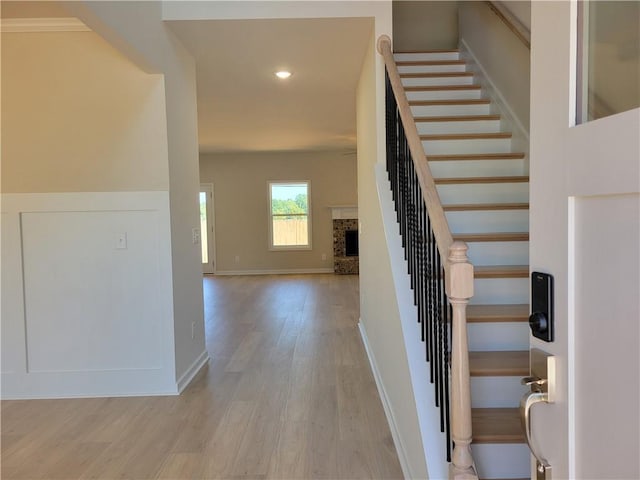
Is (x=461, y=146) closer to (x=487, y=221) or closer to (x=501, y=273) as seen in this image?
(x=487, y=221)

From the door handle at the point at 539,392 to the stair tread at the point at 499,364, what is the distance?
117cm

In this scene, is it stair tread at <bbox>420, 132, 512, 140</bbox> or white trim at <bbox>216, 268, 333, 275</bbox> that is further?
white trim at <bbox>216, 268, 333, 275</bbox>

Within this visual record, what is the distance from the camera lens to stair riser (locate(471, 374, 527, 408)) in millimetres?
1871

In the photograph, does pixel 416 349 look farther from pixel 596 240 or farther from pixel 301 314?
pixel 301 314

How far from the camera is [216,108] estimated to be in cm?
524

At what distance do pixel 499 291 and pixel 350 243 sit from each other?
700 cm

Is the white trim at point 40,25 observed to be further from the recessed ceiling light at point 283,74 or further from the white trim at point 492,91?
the white trim at point 492,91

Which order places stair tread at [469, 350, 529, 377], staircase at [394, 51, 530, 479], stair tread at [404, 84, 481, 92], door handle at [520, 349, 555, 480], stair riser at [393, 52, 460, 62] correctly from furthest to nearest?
stair riser at [393, 52, 460, 62] < stair tread at [404, 84, 481, 92] < stair tread at [469, 350, 529, 377] < staircase at [394, 51, 530, 479] < door handle at [520, 349, 555, 480]

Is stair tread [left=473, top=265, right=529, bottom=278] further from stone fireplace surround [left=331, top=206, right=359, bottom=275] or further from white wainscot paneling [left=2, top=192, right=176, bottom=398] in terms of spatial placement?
stone fireplace surround [left=331, top=206, right=359, bottom=275]

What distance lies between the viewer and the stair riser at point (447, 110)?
3491 millimetres

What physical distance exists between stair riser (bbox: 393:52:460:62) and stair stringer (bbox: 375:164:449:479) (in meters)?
2.22

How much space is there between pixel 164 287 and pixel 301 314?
8.91 ft

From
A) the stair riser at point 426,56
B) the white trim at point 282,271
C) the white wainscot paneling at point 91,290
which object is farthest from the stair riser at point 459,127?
the white trim at point 282,271

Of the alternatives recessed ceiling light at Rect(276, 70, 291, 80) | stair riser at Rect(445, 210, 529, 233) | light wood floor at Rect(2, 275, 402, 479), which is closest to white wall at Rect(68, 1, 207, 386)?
light wood floor at Rect(2, 275, 402, 479)
